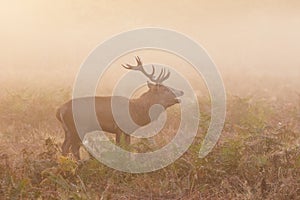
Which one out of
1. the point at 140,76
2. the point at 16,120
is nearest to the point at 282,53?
the point at 140,76

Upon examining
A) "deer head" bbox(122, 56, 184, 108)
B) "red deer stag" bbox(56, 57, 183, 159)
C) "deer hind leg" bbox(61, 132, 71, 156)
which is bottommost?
"deer hind leg" bbox(61, 132, 71, 156)

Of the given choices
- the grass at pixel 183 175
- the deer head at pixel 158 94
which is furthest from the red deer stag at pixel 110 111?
the grass at pixel 183 175

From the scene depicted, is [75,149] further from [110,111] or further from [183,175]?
→ [183,175]

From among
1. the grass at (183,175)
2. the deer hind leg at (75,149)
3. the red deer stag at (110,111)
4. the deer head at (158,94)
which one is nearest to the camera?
the grass at (183,175)

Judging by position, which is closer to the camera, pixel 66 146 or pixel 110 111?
pixel 66 146

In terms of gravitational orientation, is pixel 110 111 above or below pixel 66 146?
above

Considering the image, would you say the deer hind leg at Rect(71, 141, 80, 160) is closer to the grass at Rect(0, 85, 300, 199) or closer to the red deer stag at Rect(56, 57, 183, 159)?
the red deer stag at Rect(56, 57, 183, 159)

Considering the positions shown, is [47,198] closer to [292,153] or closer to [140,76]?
[292,153]

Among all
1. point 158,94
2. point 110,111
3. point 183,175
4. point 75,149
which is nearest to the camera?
point 183,175

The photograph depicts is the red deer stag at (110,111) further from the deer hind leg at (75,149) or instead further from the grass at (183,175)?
the grass at (183,175)

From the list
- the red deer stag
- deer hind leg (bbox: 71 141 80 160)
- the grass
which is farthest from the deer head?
the grass

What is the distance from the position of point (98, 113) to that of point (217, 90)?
21.0ft

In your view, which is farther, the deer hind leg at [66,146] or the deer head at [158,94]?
the deer head at [158,94]

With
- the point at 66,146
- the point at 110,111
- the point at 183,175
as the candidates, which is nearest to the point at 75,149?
the point at 66,146
